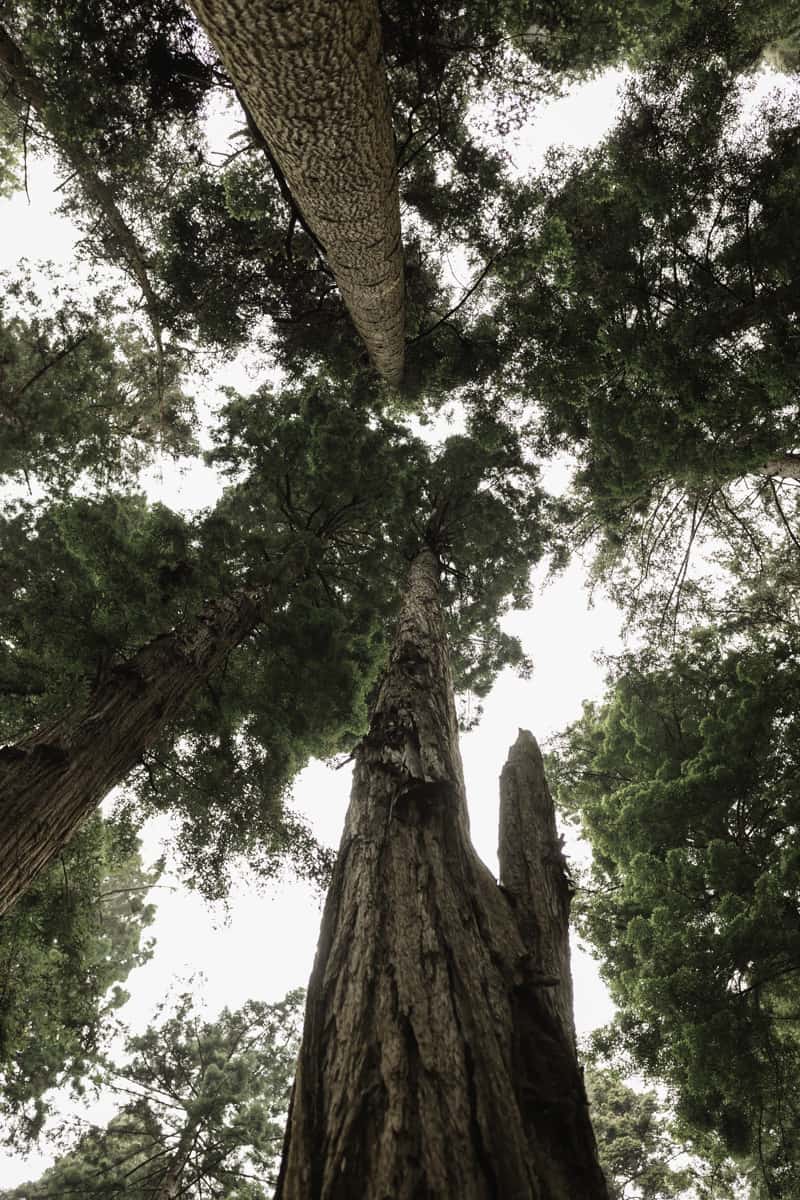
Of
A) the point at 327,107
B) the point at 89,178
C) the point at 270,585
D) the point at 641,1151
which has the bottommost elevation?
the point at 641,1151

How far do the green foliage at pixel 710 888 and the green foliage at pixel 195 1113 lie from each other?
683 centimetres

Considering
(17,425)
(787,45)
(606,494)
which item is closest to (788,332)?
(606,494)

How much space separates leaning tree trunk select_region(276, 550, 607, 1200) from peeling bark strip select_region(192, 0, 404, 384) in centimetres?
404

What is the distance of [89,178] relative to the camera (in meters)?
8.16

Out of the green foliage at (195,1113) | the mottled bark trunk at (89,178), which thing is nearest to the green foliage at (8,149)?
the mottled bark trunk at (89,178)

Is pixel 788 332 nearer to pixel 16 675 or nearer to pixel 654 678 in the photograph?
pixel 654 678

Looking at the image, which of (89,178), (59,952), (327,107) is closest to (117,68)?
(89,178)

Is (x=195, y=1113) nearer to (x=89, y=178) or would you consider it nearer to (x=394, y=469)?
(x=394, y=469)

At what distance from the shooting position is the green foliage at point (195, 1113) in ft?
31.6

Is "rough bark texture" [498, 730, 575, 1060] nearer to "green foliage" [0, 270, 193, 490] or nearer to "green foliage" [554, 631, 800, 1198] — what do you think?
"green foliage" [554, 631, 800, 1198]

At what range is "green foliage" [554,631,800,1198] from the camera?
18.6 feet

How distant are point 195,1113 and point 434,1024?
489 inches

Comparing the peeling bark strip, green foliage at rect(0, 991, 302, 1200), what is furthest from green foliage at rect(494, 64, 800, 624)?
green foliage at rect(0, 991, 302, 1200)

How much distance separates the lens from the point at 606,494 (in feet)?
30.4
